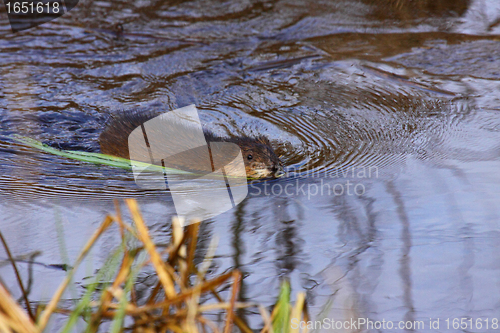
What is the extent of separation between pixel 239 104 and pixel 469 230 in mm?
2726

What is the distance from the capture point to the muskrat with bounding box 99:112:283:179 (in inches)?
137

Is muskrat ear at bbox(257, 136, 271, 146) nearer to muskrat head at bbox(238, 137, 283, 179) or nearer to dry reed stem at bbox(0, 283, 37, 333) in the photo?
muskrat head at bbox(238, 137, 283, 179)

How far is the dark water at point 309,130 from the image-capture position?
2277 mm

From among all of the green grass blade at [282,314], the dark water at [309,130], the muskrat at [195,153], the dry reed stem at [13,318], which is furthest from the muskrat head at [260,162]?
the dry reed stem at [13,318]

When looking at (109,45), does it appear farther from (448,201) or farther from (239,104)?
(448,201)

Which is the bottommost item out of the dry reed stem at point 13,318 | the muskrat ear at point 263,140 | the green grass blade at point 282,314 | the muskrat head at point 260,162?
the green grass blade at point 282,314

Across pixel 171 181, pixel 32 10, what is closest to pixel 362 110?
pixel 171 181

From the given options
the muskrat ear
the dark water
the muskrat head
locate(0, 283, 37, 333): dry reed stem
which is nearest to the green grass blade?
the dark water

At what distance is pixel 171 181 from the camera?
3504 millimetres

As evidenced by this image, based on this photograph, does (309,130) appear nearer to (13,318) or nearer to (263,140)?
(263,140)

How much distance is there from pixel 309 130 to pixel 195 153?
1087 mm

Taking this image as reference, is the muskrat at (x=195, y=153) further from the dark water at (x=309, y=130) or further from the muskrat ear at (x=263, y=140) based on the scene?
the dark water at (x=309, y=130)

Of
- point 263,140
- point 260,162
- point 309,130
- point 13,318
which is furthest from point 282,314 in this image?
point 309,130

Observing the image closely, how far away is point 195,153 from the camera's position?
146 inches
